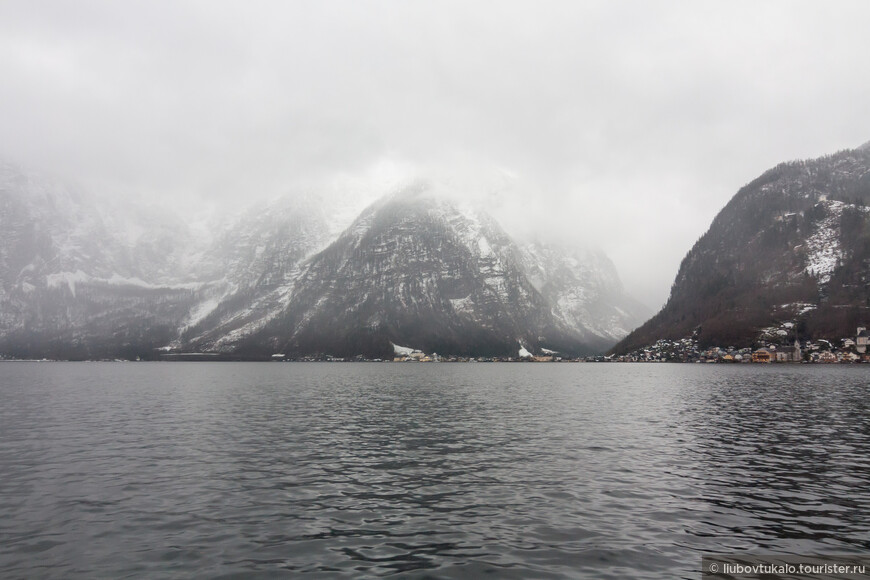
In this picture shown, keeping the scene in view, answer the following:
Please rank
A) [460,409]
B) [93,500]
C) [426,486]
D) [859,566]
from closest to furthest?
[859,566] < [93,500] < [426,486] < [460,409]

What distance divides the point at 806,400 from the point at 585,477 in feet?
251

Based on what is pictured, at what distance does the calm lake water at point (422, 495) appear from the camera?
70.7ft

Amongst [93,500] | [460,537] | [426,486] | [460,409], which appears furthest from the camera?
[460,409]

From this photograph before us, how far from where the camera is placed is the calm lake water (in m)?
21.6

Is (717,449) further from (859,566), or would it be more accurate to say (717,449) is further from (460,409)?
(460,409)

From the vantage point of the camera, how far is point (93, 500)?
30062 mm

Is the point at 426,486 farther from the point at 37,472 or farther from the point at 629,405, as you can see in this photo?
the point at 629,405

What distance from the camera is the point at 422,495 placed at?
31.3 m

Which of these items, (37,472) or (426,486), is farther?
(37,472)

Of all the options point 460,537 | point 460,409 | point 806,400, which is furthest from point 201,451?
point 806,400

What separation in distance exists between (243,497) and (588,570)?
20725 mm

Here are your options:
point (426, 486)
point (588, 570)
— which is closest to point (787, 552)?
point (588, 570)

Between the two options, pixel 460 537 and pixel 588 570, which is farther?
pixel 460 537

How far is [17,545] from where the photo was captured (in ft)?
74.5
